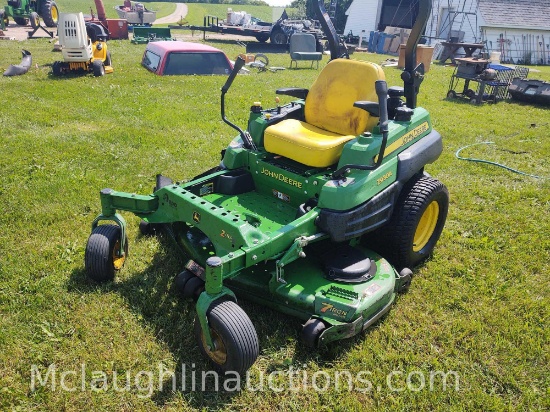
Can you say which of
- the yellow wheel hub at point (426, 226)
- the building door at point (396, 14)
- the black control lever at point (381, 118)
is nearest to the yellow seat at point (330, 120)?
the black control lever at point (381, 118)

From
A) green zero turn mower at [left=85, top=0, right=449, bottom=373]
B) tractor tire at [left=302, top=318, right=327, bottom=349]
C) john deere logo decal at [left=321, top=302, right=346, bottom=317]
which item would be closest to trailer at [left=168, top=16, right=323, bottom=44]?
green zero turn mower at [left=85, top=0, right=449, bottom=373]

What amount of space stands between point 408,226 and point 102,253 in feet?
7.57

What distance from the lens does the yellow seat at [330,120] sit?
3.61 m

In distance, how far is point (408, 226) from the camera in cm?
364

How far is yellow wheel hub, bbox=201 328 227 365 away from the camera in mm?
2760

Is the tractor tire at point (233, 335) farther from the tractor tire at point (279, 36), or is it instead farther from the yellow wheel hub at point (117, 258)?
the tractor tire at point (279, 36)

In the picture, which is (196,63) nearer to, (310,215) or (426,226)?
(426,226)

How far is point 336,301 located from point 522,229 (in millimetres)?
2692

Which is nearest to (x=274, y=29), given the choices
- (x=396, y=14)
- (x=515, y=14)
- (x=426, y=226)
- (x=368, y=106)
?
(x=396, y=14)

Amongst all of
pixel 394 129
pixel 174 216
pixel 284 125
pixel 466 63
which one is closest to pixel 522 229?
pixel 394 129

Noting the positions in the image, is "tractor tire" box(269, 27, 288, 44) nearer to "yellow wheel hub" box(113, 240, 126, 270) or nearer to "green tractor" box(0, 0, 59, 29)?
"green tractor" box(0, 0, 59, 29)

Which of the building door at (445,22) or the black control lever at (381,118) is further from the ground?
the building door at (445,22)

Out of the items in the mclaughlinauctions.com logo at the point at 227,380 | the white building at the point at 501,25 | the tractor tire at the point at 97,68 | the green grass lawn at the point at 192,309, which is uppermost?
the white building at the point at 501,25

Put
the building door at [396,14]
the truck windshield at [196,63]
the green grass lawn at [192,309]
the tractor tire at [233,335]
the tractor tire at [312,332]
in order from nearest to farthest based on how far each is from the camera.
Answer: the tractor tire at [233,335] → the green grass lawn at [192,309] → the tractor tire at [312,332] → the truck windshield at [196,63] → the building door at [396,14]
